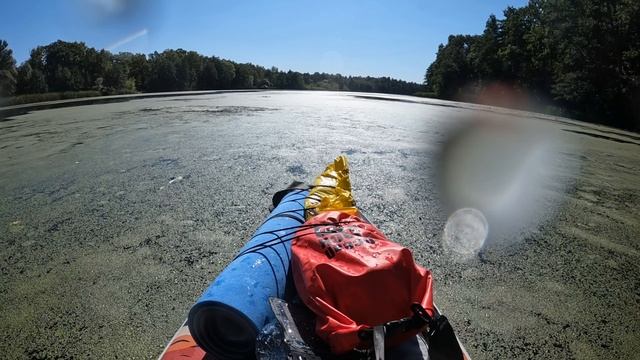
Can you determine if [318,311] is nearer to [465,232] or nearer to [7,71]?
[465,232]

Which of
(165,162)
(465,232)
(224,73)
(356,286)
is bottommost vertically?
(465,232)

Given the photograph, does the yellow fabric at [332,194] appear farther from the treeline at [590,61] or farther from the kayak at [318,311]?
the treeline at [590,61]

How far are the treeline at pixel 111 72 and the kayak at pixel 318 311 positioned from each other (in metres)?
53.7

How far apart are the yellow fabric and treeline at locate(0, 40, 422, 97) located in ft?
172

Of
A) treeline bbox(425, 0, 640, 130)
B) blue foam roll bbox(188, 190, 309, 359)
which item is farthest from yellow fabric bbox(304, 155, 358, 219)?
treeline bbox(425, 0, 640, 130)

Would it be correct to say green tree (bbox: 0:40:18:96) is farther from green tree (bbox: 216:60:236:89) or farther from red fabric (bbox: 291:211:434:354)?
red fabric (bbox: 291:211:434:354)

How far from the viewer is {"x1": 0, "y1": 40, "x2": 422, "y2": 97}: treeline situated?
49125 mm

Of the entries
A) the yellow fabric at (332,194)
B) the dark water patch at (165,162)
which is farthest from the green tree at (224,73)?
the yellow fabric at (332,194)

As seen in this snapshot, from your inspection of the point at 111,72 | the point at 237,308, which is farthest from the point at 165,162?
the point at 111,72

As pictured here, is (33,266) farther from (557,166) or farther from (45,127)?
(45,127)

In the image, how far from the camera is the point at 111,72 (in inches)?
2228

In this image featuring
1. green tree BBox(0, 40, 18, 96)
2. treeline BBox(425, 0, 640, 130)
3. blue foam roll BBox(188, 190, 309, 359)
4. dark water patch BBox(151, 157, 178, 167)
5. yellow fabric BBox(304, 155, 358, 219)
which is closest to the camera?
blue foam roll BBox(188, 190, 309, 359)

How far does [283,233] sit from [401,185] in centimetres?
374

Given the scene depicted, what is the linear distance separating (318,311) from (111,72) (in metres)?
66.6
